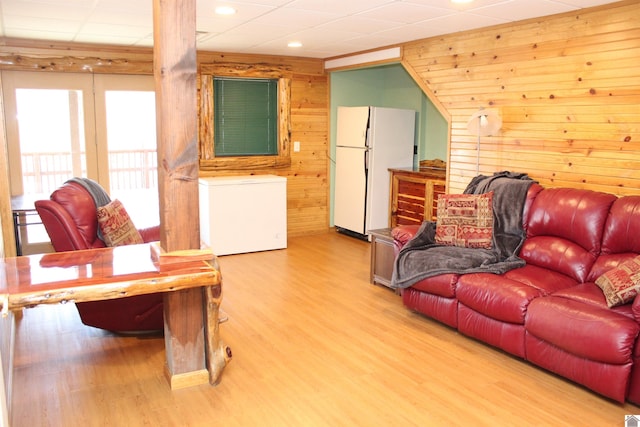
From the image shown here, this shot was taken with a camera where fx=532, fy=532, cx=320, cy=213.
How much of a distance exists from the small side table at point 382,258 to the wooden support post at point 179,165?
2088mm

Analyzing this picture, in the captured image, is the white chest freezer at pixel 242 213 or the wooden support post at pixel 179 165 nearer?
the wooden support post at pixel 179 165

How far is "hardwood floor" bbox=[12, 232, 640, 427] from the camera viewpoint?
2.77 m

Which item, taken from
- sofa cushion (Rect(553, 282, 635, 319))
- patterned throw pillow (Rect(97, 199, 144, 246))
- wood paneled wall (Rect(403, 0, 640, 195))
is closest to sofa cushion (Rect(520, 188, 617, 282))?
sofa cushion (Rect(553, 282, 635, 319))

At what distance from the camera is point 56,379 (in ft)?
10.4

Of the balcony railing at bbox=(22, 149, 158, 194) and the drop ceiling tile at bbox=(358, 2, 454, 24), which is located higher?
the drop ceiling tile at bbox=(358, 2, 454, 24)

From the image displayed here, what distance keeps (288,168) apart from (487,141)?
287cm

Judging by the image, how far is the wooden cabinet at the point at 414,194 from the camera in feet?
19.2

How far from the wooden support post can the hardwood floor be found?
0.23 m

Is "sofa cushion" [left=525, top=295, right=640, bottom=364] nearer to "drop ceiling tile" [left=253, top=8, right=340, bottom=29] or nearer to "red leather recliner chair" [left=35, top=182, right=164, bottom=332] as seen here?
"red leather recliner chair" [left=35, top=182, right=164, bottom=332]

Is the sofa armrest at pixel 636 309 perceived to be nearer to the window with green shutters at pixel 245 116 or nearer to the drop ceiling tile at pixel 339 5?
the drop ceiling tile at pixel 339 5

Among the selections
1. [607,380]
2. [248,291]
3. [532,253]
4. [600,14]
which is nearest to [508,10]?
[600,14]

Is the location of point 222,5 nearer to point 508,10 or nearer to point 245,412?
point 508,10

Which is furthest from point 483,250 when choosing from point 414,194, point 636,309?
point 414,194

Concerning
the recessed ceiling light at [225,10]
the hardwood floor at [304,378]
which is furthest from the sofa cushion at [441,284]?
the recessed ceiling light at [225,10]
